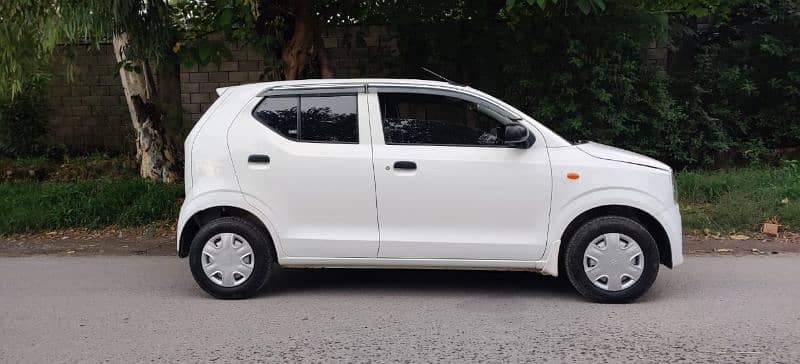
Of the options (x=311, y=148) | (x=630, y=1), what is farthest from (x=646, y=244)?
(x=630, y=1)

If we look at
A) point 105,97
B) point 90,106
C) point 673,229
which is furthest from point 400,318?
point 90,106

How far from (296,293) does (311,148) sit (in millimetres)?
1277

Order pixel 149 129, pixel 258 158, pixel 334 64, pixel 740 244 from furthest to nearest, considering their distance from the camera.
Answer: pixel 334 64 < pixel 149 129 < pixel 740 244 < pixel 258 158

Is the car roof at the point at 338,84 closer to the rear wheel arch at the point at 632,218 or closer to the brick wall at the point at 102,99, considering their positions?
the rear wheel arch at the point at 632,218

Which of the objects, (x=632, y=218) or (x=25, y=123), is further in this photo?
(x=25, y=123)

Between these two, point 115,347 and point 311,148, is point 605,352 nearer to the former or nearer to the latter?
point 311,148

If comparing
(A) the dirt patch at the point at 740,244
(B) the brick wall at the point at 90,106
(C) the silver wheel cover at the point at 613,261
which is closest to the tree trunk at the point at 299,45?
(C) the silver wheel cover at the point at 613,261

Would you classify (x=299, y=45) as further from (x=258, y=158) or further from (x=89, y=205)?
(x=89, y=205)

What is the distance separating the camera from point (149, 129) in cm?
1009

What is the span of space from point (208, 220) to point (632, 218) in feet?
11.3

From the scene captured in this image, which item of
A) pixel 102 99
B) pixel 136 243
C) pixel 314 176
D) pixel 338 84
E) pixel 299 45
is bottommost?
pixel 136 243

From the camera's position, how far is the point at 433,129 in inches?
212

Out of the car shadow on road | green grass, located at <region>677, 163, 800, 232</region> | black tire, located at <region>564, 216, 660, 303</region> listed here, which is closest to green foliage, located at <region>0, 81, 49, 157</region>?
the car shadow on road

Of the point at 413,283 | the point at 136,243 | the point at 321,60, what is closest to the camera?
the point at 413,283
